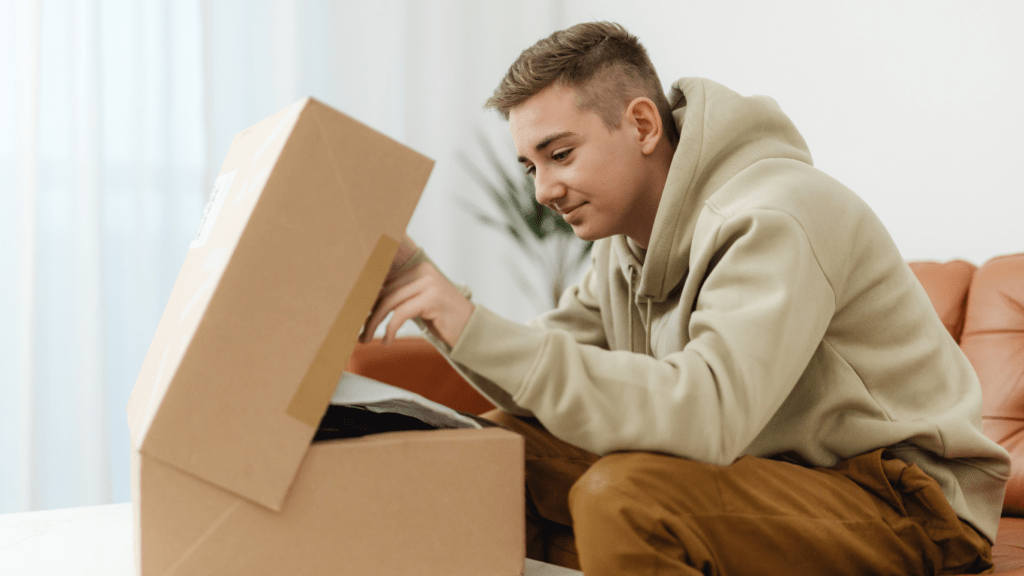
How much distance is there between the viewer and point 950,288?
4.54 ft

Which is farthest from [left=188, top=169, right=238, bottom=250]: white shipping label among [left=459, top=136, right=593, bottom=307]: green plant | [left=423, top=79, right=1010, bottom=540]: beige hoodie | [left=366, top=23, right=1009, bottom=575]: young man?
[left=459, top=136, right=593, bottom=307]: green plant

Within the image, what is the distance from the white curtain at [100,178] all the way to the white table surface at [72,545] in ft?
3.83

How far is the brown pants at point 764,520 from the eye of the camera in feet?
2.35

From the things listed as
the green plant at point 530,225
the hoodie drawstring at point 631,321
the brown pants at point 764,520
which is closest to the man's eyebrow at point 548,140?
the hoodie drawstring at point 631,321

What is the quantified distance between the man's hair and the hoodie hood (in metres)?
0.09

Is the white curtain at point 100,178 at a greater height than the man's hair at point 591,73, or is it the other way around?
the man's hair at point 591,73

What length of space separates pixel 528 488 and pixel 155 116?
193cm

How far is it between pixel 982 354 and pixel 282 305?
1.19 metres

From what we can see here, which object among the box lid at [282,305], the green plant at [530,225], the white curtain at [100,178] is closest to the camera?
the box lid at [282,305]

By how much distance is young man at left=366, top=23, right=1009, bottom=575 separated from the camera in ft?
2.51

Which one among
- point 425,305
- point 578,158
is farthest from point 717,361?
point 578,158

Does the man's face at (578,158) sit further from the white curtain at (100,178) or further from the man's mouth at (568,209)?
→ the white curtain at (100,178)

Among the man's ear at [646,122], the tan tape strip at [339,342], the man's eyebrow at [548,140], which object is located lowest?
the tan tape strip at [339,342]

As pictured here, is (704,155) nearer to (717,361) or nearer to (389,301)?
(717,361)
